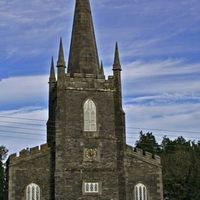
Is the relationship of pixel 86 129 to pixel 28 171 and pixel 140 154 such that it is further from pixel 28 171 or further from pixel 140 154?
pixel 28 171

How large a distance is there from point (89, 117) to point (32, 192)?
755 centimetres

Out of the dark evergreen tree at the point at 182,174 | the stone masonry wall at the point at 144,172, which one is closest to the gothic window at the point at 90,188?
the stone masonry wall at the point at 144,172

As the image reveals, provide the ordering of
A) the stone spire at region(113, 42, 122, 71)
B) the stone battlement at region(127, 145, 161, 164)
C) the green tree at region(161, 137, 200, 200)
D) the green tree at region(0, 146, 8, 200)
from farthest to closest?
the green tree at region(0, 146, 8, 200) → the green tree at region(161, 137, 200, 200) → the stone spire at region(113, 42, 122, 71) → the stone battlement at region(127, 145, 161, 164)

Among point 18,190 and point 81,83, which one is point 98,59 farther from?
point 18,190

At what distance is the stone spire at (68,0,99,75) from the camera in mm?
44500

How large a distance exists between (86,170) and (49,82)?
10.8m

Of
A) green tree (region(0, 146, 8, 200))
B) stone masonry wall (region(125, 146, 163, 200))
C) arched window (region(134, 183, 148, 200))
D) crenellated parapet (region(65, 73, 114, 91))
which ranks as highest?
crenellated parapet (region(65, 73, 114, 91))

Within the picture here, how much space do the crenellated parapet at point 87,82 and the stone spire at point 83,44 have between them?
26.5 inches

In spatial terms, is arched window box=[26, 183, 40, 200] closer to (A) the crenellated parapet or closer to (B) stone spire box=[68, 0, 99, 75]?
(A) the crenellated parapet

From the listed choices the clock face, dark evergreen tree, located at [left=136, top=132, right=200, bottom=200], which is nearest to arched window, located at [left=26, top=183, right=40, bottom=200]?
the clock face

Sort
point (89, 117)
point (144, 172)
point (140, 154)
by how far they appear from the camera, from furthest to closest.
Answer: point (140, 154)
point (144, 172)
point (89, 117)

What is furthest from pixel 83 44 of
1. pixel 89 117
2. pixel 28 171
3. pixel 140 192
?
pixel 140 192

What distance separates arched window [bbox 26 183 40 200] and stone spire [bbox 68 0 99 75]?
32.7 ft

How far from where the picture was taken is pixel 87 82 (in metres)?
43.5
